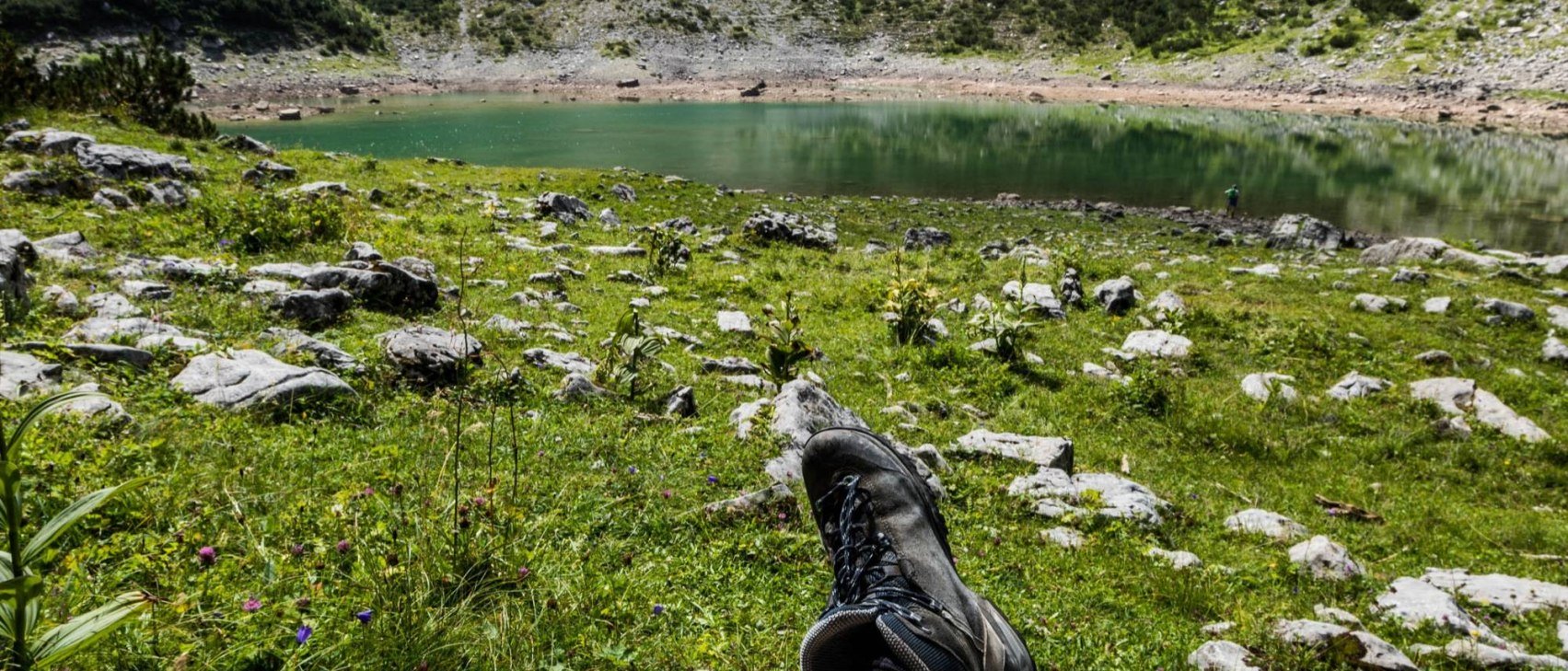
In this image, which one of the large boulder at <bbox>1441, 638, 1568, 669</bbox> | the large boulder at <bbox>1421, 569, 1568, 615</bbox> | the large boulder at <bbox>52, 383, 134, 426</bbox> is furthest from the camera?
the large boulder at <bbox>1421, 569, 1568, 615</bbox>

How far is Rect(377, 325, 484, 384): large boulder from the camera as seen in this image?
21.4 ft

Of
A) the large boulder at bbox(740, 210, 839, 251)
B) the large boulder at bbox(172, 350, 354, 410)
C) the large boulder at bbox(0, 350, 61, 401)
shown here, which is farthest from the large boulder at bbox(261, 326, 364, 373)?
the large boulder at bbox(740, 210, 839, 251)

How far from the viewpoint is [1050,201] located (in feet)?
108

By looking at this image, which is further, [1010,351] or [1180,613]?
[1010,351]

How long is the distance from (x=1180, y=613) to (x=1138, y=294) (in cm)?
1168

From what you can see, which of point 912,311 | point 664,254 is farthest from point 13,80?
point 912,311

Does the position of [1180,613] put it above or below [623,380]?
below

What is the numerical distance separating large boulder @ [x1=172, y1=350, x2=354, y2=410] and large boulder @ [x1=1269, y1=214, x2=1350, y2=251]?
93.4 feet

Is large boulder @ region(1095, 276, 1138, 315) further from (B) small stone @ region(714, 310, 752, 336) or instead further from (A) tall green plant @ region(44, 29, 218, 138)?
(A) tall green plant @ region(44, 29, 218, 138)

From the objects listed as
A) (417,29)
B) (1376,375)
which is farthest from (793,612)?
(417,29)

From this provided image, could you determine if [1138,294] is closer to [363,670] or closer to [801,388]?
[801,388]

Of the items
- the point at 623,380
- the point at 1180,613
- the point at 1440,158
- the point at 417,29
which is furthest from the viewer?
the point at 417,29

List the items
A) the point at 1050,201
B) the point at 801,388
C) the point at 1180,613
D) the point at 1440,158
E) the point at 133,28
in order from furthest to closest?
the point at 133,28 → the point at 1440,158 → the point at 1050,201 → the point at 801,388 → the point at 1180,613

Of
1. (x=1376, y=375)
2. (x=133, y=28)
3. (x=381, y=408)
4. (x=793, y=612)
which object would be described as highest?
(x=133, y=28)
